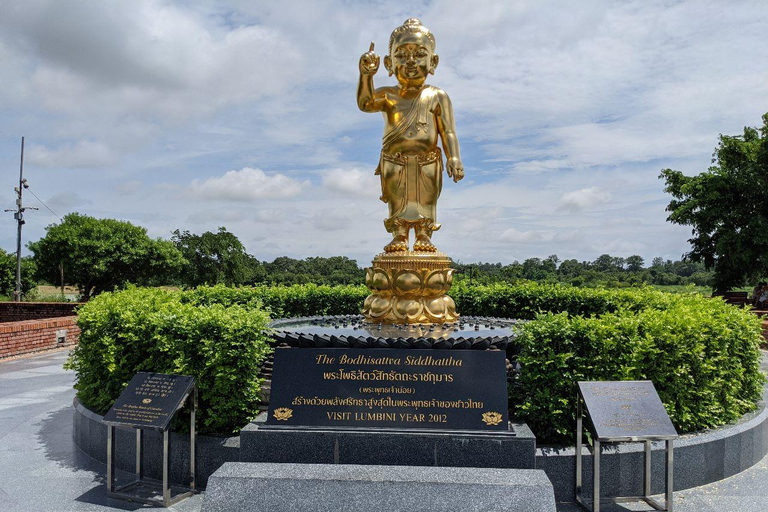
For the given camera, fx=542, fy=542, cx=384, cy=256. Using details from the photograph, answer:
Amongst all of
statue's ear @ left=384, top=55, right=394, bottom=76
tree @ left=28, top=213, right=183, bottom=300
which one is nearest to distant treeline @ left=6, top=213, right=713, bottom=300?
tree @ left=28, top=213, right=183, bottom=300

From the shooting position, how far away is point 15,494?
4.45m

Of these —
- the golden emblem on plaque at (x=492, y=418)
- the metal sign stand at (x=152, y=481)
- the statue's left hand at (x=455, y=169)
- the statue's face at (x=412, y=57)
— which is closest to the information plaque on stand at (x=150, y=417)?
the metal sign stand at (x=152, y=481)

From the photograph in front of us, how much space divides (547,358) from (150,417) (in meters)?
3.36

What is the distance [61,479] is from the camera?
4793mm

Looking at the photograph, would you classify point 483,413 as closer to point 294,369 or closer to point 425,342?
point 425,342

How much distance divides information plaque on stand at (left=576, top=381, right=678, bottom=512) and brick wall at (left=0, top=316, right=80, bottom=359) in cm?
1054

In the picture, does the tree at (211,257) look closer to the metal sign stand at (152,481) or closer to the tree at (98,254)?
the tree at (98,254)

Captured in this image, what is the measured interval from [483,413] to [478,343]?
74cm

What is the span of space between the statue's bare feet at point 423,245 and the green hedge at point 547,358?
250 centimetres

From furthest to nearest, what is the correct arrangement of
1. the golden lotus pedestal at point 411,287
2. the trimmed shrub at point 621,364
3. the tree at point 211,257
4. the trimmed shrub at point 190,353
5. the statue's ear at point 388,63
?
the tree at point 211,257 < the statue's ear at point 388,63 < the golden lotus pedestal at point 411,287 < the trimmed shrub at point 190,353 < the trimmed shrub at point 621,364

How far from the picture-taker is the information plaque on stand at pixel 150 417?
4312 millimetres

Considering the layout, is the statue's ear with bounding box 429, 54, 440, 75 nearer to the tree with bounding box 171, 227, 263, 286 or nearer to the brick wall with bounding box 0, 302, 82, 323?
the brick wall with bounding box 0, 302, 82, 323

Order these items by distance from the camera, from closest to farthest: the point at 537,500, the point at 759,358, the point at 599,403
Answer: the point at 537,500 → the point at 599,403 → the point at 759,358

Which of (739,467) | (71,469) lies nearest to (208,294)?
(71,469)
